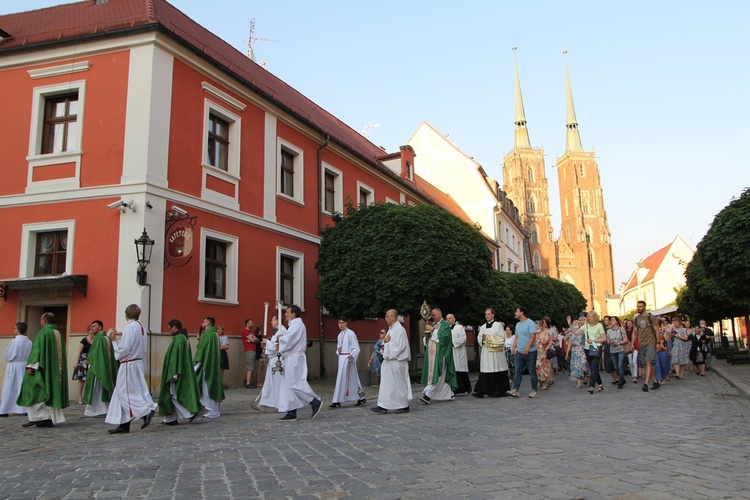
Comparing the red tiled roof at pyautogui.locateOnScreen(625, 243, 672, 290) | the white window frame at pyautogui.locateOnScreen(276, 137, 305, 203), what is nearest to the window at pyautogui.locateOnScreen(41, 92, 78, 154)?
the white window frame at pyautogui.locateOnScreen(276, 137, 305, 203)

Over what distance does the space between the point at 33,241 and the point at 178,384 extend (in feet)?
26.1

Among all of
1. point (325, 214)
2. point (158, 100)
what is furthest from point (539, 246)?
point (158, 100)

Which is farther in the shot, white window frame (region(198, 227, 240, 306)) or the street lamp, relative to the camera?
white window frame (region(198, 227, 240, 306))

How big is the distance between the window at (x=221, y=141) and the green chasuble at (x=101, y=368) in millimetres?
7766

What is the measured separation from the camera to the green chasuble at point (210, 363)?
10.5 m

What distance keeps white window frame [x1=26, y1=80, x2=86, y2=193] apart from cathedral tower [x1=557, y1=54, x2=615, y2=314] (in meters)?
106

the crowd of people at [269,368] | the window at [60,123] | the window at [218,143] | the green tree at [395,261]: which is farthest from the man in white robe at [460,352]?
the window at [60,123]

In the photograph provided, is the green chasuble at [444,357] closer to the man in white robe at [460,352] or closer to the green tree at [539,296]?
the man in white robe at [460,352]

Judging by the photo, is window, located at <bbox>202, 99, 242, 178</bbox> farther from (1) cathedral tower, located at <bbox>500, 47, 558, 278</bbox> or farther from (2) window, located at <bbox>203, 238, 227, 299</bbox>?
(1) cathedral tower, located at <bbox>500, 47, 558, 278</bbox>

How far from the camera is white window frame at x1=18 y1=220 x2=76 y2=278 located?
48.8ft

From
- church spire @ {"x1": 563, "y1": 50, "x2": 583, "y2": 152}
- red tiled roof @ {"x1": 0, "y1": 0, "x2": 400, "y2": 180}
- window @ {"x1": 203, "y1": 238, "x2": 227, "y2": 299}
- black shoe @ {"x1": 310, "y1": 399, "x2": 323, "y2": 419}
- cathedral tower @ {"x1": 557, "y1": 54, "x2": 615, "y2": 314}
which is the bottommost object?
black shoe @ {"x1": 310, "y1": 399, "x2": 323, "y2": 419}

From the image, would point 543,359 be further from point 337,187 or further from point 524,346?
point 337,187

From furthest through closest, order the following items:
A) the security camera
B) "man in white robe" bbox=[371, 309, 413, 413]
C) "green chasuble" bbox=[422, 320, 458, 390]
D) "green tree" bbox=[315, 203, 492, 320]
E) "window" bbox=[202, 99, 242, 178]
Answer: "green tree" bbox=[315, 203, 492, 320] → "window" bbox=[202, 99, 242, 178] → the security camera → "green chasuble" bbox=[422, 320, 458, 390] → "man in white robe" bbox=[371, 309, 413, 413]

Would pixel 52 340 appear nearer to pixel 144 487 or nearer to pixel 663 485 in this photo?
pixel 144 487
